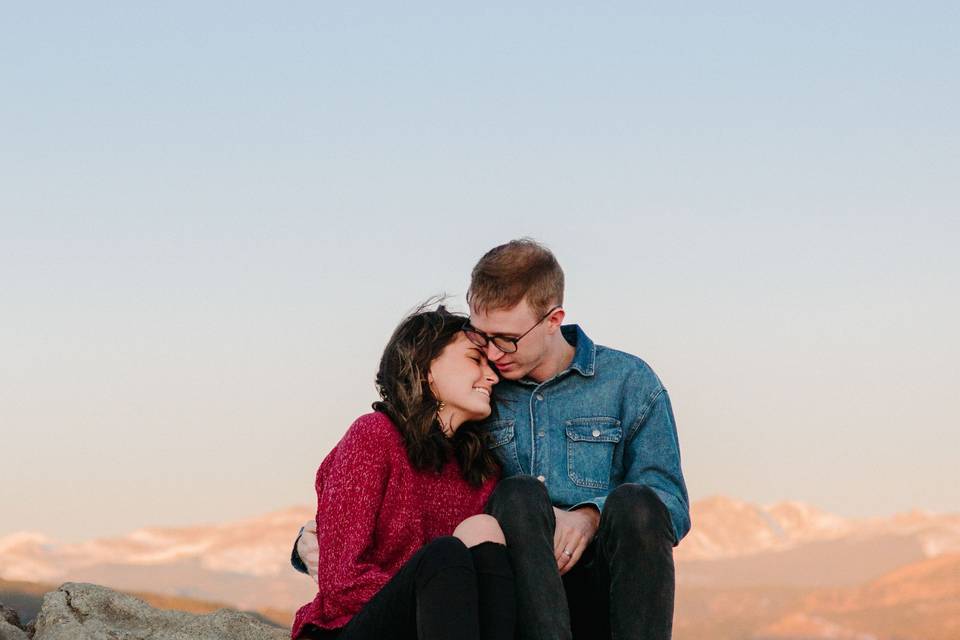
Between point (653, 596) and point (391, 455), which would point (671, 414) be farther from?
point (391, 455)

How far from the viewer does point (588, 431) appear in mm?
5156

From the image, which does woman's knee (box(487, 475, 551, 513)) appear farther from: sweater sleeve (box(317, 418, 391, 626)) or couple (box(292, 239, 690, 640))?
sweater sleeve (box(317, 418, 391, 626))

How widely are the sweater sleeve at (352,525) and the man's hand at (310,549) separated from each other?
0.25 meters

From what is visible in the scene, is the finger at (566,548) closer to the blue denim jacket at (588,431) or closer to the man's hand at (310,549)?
the blue denim jacket at (588,431)

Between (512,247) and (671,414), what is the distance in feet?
3.29

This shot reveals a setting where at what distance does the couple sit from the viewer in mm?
4230

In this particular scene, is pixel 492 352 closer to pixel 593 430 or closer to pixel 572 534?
pixel 593 430

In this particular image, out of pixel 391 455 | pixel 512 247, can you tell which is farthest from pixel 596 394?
pixel 391 455

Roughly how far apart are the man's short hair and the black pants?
1141 millimetres

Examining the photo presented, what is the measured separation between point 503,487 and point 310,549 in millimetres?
863

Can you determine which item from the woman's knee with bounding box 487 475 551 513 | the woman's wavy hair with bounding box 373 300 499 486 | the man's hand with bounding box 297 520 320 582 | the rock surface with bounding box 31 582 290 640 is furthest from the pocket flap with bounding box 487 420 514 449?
the rock surface with bounding box 31 582 290 640

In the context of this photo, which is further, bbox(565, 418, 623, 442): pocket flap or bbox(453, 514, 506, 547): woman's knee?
bbox(565, 418, 623, 442): pocket flap

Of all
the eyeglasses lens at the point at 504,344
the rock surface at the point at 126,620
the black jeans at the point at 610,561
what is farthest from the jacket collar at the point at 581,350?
the rock surface at the point at 126,620

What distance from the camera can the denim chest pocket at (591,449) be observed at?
16.8 feet
